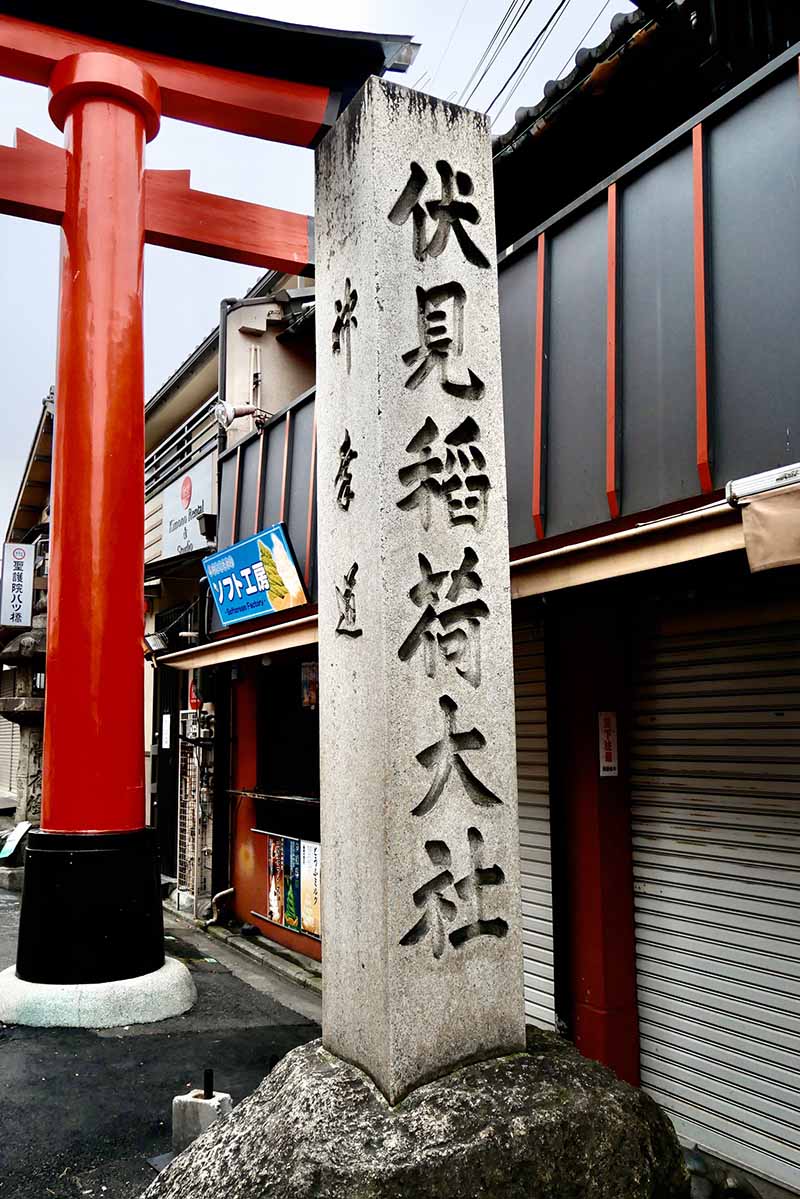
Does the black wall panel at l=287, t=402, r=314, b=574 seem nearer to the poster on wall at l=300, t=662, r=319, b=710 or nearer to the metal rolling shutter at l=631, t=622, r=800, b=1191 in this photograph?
the poster on wall at l=300, t=662, r=319, b=710

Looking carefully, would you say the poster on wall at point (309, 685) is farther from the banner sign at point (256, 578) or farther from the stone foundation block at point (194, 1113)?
the stone foundation block at point (194, 1113)

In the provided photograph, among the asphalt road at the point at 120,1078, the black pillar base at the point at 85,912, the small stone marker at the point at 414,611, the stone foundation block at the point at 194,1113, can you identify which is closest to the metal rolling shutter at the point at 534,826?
the asphalt road at the point at 120,1078

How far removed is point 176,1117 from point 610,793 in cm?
380

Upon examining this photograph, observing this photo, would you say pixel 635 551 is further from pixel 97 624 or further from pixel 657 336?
pixel 97 624

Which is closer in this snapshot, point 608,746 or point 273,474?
point 608,746

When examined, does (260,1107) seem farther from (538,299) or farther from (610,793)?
(538,299)

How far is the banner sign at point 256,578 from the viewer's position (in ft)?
38.8

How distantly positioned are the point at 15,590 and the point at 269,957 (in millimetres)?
13198

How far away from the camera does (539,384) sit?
748 centimetres

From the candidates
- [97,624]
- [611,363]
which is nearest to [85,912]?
[97,624]

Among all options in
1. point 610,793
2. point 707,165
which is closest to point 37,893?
point 610,793

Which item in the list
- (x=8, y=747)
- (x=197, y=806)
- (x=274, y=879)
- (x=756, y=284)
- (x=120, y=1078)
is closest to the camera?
(x=756, y=284)

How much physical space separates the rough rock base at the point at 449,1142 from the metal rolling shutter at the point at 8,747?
31.9 meters

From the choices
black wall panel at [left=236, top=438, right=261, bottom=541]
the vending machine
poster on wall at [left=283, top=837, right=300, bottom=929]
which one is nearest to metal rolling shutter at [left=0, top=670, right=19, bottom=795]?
the vending machine
